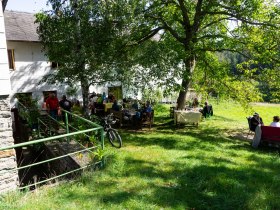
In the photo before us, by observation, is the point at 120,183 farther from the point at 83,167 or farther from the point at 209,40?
the point at 209,40

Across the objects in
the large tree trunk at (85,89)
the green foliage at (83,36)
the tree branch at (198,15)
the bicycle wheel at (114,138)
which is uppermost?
the tree branch at (198,15)

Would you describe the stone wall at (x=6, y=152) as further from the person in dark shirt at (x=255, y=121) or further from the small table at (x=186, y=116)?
the person in dark shirt at (x=255, y=121)

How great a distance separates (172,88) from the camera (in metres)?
11.2

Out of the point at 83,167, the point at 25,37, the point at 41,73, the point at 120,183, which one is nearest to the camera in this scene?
the point at 120,183

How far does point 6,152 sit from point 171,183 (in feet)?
11.8

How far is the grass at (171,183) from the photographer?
4562 millimetres

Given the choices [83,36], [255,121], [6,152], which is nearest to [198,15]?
[255,121]

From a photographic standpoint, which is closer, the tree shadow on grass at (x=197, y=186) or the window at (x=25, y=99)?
the tree shadow on grass at (x=197, y=186)

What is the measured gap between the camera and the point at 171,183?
562 centimetres

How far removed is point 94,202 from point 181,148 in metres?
4.99

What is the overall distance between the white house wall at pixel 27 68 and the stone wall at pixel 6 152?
13443mm

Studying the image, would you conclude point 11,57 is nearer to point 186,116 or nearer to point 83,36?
point 83,36

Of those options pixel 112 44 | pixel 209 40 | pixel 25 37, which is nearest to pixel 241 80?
pixel 209 40

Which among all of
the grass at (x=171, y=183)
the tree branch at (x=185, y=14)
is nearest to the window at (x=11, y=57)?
the tree branch at (x=185, y=14)
